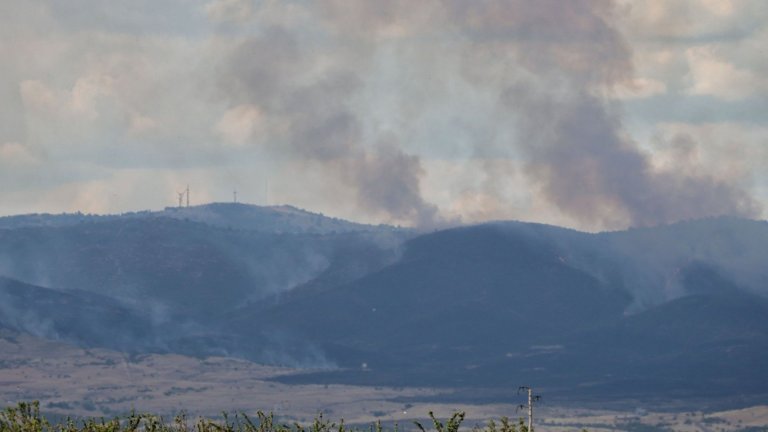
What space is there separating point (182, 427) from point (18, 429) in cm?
960

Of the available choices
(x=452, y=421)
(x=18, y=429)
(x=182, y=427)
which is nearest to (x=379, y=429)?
(x=452, y=421)

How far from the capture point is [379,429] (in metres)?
99.9

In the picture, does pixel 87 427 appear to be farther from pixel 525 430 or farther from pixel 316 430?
pixel 525 430

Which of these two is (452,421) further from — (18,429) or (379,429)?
(18,429)

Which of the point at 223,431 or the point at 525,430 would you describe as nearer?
the point at 525,430

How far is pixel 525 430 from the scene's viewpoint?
9456 centimetres

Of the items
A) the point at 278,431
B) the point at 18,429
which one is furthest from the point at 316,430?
the point at 18,429

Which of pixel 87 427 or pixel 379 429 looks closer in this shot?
pixel 379 429

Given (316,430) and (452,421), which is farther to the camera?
(316,430)

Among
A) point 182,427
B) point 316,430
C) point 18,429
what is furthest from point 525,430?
point 18,429

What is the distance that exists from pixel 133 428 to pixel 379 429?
13706 millimetres

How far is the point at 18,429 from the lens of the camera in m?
110

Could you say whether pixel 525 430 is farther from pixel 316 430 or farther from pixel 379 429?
pixel 316 430

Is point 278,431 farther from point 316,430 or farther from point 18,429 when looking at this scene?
point 18,429
